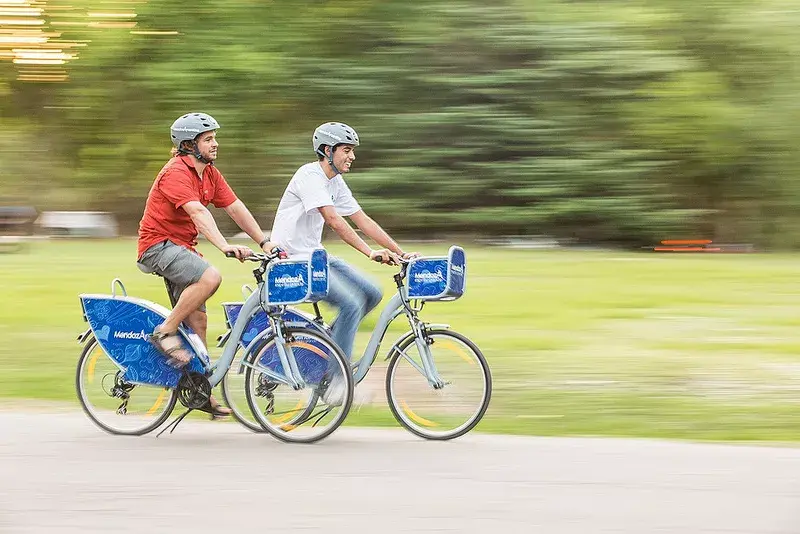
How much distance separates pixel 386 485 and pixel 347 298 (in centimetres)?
153

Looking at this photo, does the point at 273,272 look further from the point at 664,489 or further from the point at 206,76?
the point at 206,76

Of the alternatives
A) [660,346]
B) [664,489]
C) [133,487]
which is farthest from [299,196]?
[660,346]

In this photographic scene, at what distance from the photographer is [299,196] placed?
6.85 meters

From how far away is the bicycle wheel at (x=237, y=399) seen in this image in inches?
268

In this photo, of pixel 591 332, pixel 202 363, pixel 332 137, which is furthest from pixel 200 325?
pixel 591 332

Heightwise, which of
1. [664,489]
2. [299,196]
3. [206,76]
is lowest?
[206,76]

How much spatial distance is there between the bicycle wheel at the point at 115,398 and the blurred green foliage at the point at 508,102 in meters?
11.4

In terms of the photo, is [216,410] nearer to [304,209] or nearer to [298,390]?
[298,390]

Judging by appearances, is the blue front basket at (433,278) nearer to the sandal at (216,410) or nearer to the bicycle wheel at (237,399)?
the bicycle wheel at (237,399)

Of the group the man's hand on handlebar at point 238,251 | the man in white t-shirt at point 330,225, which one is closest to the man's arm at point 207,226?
the man's hand on handlebar at point 238,251

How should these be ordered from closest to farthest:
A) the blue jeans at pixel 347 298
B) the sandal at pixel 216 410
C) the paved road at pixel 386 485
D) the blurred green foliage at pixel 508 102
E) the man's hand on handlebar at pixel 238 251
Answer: the paved road at pixel 386 485, the man's hand on handlebar at pixel 238 251, the blue jeans at pixel 347 298, the sandal at pixel 216 410, the blurred green foliage at pixel 508 102

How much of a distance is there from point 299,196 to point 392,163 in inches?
462

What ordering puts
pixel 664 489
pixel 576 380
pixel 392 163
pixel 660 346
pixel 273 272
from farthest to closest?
pixel 392 163 < pixel 660 346 < pixel 576 380 < pixel 273 272 < pixel 664 489

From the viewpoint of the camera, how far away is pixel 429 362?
669 cm
